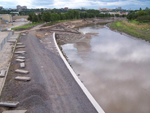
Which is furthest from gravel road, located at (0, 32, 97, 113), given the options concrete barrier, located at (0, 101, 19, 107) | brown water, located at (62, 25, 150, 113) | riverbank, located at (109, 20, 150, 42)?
riverbank, located at (109, 20, 150, 42)

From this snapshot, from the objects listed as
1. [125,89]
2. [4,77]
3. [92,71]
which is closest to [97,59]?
[92,71]

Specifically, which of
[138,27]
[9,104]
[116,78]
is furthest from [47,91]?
[138,27]

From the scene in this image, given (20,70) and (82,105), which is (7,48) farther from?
(82,105)

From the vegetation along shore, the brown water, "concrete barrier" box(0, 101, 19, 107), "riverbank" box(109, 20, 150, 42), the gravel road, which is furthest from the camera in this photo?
the vegetation along shore

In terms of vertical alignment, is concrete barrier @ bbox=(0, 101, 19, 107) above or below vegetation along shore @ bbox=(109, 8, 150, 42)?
below

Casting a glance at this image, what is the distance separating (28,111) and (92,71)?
31.2 ft

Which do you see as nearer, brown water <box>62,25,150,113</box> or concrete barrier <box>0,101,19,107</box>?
concrete barrier <box>0,101,19,107</box>

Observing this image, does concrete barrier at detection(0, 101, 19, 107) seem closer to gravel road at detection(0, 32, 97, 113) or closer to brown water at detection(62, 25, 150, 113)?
gravel road at detection(0, 32, 97, 113)

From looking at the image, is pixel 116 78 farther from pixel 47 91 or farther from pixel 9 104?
pixel 9 104

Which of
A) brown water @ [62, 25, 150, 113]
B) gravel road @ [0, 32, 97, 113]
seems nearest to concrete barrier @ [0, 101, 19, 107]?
gravel road @ [0, 32, 97, 113]

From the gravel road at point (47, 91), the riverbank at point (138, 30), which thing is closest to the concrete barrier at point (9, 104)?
the gravel road at point (47, 91)

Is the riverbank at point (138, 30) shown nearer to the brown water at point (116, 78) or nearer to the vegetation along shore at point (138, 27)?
the vegetation along shore at point (138, 27)

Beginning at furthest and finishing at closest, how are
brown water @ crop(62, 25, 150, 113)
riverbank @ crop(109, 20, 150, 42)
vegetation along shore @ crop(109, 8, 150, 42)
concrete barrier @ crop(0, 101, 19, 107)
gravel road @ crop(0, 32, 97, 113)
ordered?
1. vegetation along shore @ crop(109, 8, 150, 42)
2. riverbank @ crop(109, 20, 150, 42)
3. brown water @ crop(62, 25, 150, 113)
4. gravel road @ crop(0, 32, 97, 113)
5. concrete barrier @ crop(0, 101, 19, 107)

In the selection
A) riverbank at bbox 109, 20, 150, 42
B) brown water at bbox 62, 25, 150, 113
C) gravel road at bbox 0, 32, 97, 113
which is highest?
riverbank at bbox 109, 20, 150, 42
